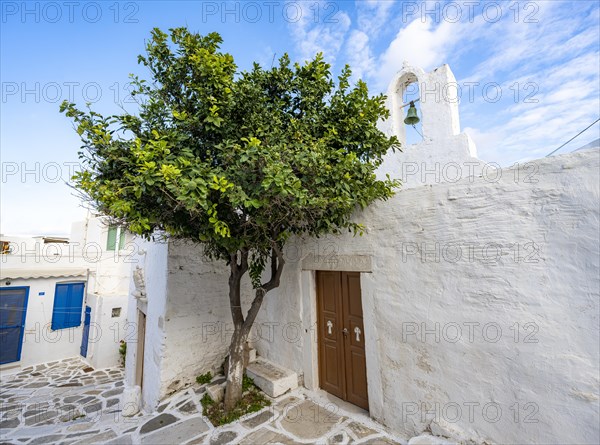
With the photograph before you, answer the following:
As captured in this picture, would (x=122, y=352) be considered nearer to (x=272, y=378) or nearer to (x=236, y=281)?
(x=272, y=378)

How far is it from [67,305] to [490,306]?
1489 cm

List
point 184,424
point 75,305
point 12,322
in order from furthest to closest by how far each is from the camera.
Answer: point 75,305
point 12,322
point 184,424

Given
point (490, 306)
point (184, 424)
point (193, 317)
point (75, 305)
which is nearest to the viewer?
point (490, 306)

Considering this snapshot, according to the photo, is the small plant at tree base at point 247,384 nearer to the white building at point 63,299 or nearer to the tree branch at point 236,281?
the tree branch at point 236,281

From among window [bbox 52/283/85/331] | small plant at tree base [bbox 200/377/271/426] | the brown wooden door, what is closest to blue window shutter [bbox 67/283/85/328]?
window [bbox 52/283/85/331]

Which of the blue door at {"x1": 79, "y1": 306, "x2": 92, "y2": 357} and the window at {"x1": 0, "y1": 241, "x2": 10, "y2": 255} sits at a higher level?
the window at {"x1": 0, "y1": 241, "x2": 10, "y2": 255}

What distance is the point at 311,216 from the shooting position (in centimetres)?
364

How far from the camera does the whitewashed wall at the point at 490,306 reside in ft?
8.15

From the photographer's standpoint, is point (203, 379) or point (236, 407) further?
point (203, 379)

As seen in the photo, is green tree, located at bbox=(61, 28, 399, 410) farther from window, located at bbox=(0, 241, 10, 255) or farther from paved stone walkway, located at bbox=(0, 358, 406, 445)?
window, located at bbox=(0, 241, 10, 255)

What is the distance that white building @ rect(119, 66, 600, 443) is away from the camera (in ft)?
8.25

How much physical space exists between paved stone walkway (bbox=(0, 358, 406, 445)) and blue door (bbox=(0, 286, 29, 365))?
403 centimetres

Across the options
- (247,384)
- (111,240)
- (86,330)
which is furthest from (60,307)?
(247,384)

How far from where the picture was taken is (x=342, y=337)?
443 centimetres
